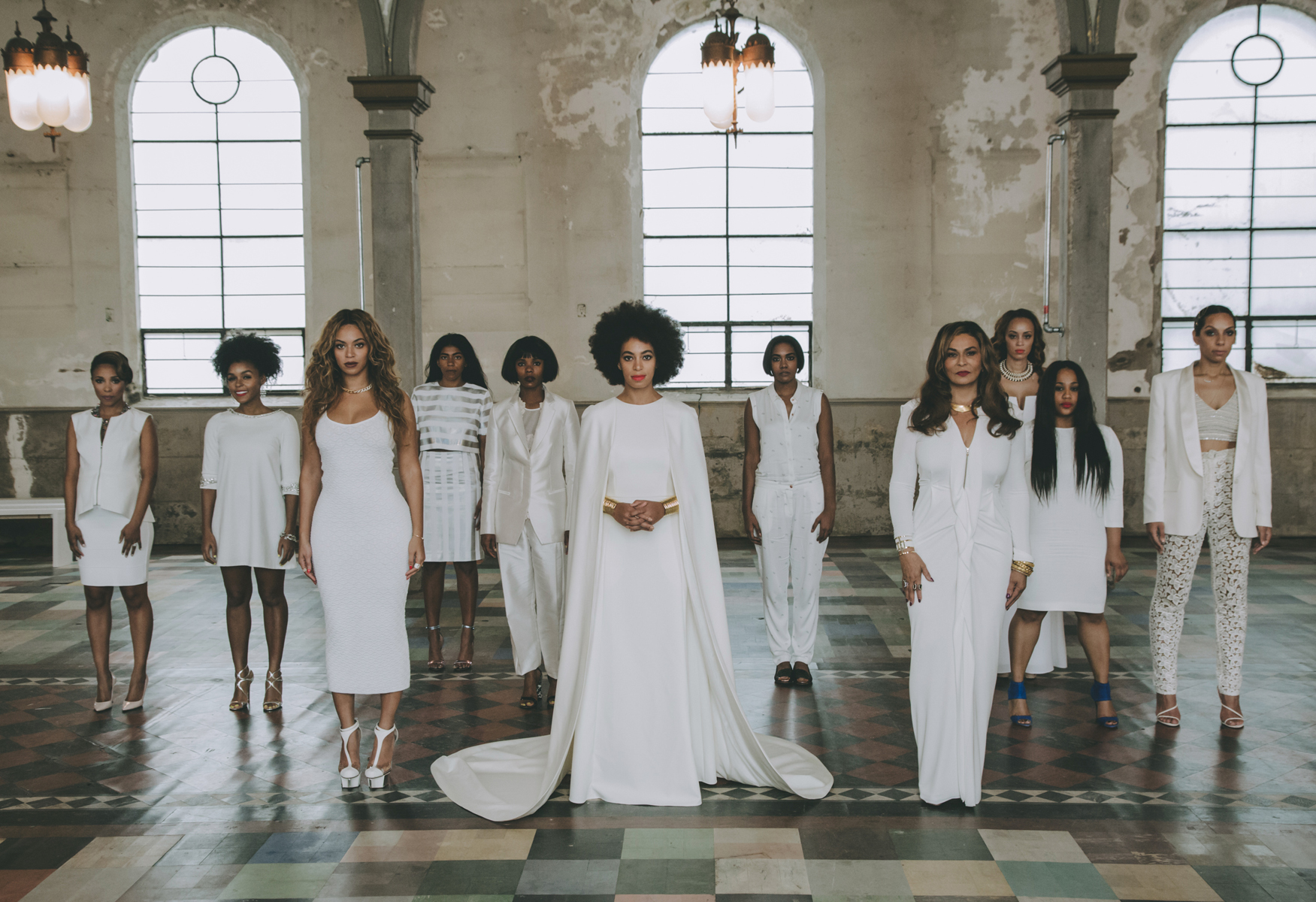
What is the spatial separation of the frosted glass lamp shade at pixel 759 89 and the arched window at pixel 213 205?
6.29 meters

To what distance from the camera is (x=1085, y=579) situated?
196 inches

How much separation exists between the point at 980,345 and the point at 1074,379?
1161mm

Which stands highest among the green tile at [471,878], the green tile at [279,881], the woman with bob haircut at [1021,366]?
the woman with bob haircut at [1021,366]

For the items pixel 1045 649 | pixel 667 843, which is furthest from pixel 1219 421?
pixel 667 843

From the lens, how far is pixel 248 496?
5.24 m

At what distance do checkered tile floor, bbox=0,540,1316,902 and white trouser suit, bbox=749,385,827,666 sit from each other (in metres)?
0.32

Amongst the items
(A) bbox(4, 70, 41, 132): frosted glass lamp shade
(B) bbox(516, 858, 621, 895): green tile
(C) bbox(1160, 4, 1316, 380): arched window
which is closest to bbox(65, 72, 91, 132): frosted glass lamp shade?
(A) bbox(4, 70, 41, 132): frosted glass lamp shade

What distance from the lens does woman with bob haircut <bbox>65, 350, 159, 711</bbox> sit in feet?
17.1

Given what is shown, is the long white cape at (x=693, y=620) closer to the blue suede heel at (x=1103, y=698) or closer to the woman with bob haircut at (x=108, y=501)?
the blue suede heel at (x=1103, y=698)

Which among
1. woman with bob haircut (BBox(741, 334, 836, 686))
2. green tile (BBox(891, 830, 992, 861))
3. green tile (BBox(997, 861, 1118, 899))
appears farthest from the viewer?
woman with bob haircut (BBox(741, 334, 836, 686))

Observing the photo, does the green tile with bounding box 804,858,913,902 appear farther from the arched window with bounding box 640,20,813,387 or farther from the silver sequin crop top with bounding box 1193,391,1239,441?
the arched window with bounding box 640,20,813,387

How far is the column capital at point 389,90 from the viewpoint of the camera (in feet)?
25.5

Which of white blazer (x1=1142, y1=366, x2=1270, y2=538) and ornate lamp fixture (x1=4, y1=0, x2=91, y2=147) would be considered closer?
white blazer (x1=1142, y1=366, x2=1270, y2=538)

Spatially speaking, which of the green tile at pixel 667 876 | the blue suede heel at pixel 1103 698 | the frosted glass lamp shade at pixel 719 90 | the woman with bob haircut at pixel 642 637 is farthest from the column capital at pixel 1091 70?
the green tile at pixel 667 876
